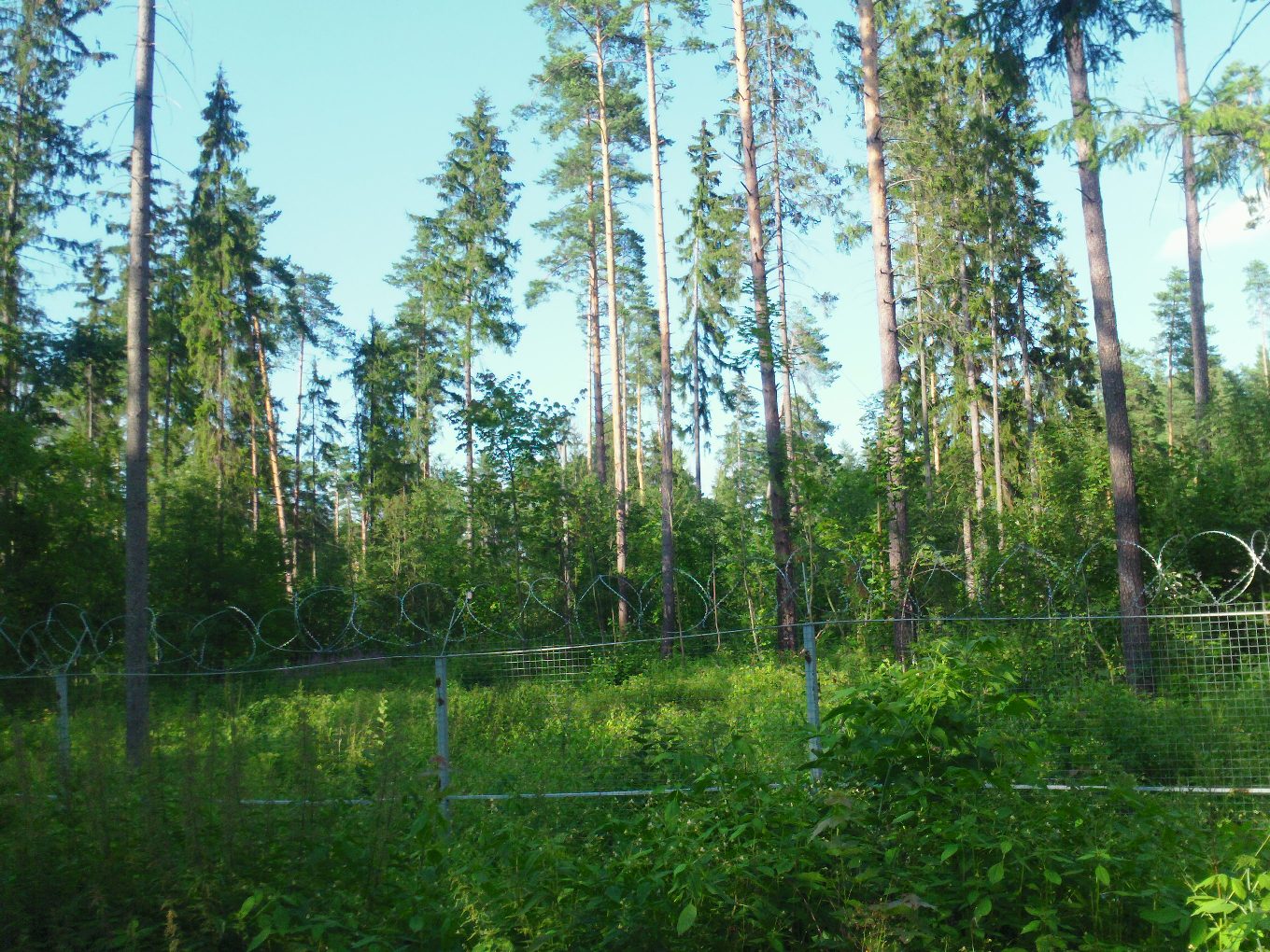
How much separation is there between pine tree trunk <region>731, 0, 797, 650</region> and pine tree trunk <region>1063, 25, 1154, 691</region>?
5271 millimetres

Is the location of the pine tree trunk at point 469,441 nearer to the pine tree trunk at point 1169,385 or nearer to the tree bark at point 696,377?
the tree bark at point 696,377

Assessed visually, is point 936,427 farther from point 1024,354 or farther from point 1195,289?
point 1195,289

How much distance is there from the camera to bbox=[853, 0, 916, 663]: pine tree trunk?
14383 mm

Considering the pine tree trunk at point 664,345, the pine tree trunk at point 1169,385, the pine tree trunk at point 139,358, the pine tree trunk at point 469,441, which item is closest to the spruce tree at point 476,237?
the pine tree trunk at point 469,441

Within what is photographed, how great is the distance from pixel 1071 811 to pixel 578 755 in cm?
489

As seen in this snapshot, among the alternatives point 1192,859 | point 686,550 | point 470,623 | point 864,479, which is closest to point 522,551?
point 470,623

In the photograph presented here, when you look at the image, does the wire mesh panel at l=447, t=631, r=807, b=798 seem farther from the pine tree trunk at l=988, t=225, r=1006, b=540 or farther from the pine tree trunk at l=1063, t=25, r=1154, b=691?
the pine tree trunk at l=988, t=225, r=1006, b=540

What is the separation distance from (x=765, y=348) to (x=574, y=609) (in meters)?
5.73

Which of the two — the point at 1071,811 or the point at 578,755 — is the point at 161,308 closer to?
the point at 578,755

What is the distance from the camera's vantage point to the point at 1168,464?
17.1 meters

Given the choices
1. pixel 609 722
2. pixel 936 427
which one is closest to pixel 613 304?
pixel 936 427

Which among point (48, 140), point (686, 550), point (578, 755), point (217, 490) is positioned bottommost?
point (578, 755)

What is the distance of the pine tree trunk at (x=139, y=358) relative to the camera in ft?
35.0

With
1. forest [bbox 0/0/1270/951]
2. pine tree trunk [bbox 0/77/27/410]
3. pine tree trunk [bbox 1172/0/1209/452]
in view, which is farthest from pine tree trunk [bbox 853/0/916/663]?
pine tree trunk [bbox 0/77/27/410]
